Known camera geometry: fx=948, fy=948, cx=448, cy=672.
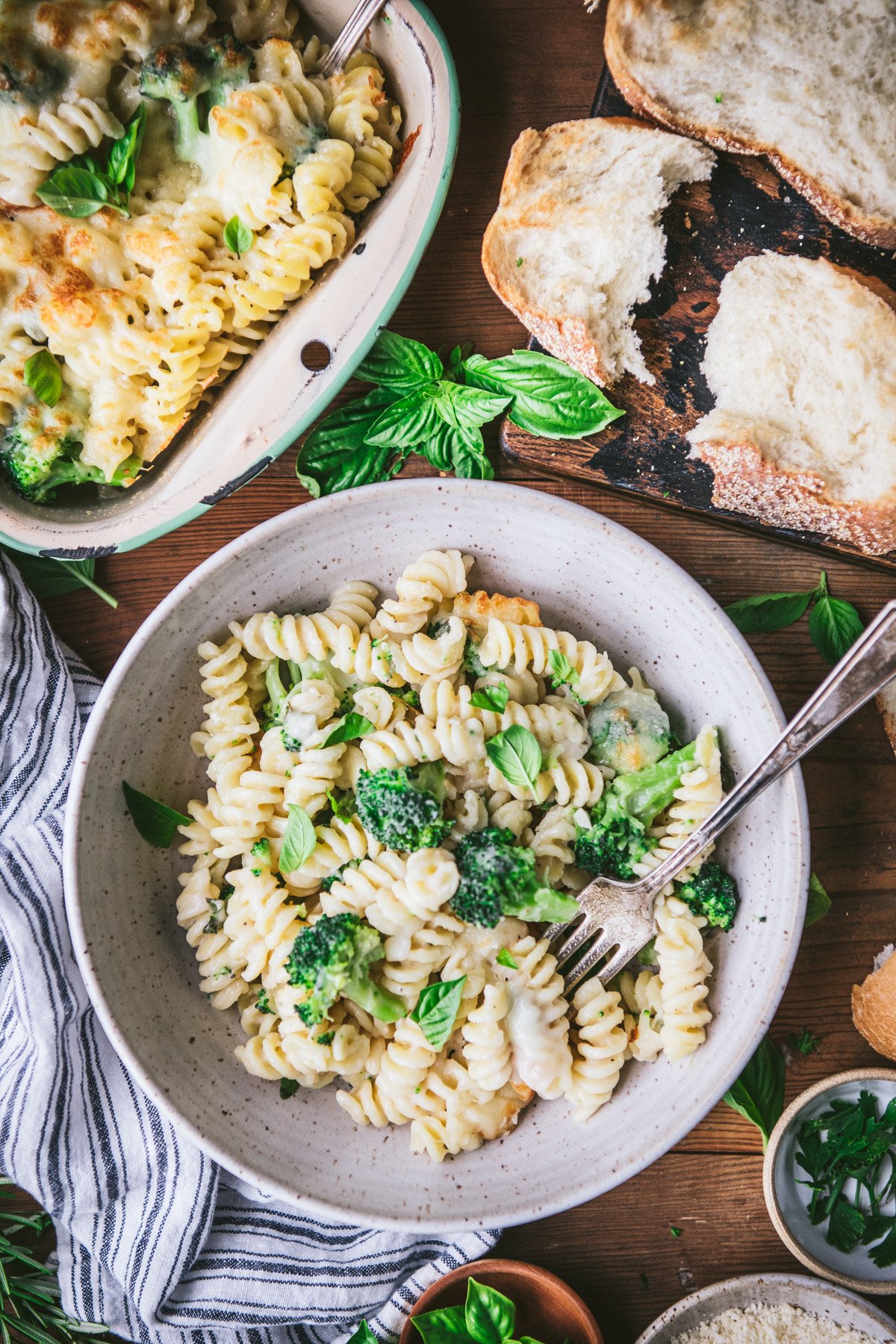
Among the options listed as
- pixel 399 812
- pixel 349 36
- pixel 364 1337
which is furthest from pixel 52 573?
pixel 364 1337

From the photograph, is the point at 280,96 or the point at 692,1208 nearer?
the point at 280,96

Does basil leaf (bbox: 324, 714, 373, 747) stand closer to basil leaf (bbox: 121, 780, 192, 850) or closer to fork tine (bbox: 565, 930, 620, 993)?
basil leaf (bbox: 121, 780, 192, 850)

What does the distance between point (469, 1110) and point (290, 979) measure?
67cm

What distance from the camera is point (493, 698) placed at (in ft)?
9.25

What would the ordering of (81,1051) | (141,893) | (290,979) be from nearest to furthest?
(290,979) → (141,893) → (81,1051)

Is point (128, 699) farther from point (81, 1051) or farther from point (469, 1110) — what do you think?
point (469, 1110)

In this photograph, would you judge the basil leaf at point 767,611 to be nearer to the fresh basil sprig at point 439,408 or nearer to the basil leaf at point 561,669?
the basil leaf at point 561,669

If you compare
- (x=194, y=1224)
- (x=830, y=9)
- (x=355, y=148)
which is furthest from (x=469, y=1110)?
(x=830, y=9)

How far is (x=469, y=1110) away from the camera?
2.79m

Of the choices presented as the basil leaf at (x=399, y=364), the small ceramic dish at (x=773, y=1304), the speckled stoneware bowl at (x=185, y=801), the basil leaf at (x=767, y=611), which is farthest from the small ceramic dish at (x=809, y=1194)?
the basil leaf at (x=399, y=364)

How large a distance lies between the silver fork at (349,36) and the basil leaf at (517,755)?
79.8 inches

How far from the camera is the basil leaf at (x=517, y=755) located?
8.91ft

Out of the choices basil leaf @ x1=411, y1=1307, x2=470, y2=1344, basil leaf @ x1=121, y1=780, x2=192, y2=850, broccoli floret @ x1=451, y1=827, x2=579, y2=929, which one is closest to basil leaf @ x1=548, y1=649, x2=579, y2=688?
broccoli floret @ x1=451, y1=827, x2=579, y2=929

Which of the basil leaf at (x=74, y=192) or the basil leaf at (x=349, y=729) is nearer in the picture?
the basil leaf at (x=74, y=192)
